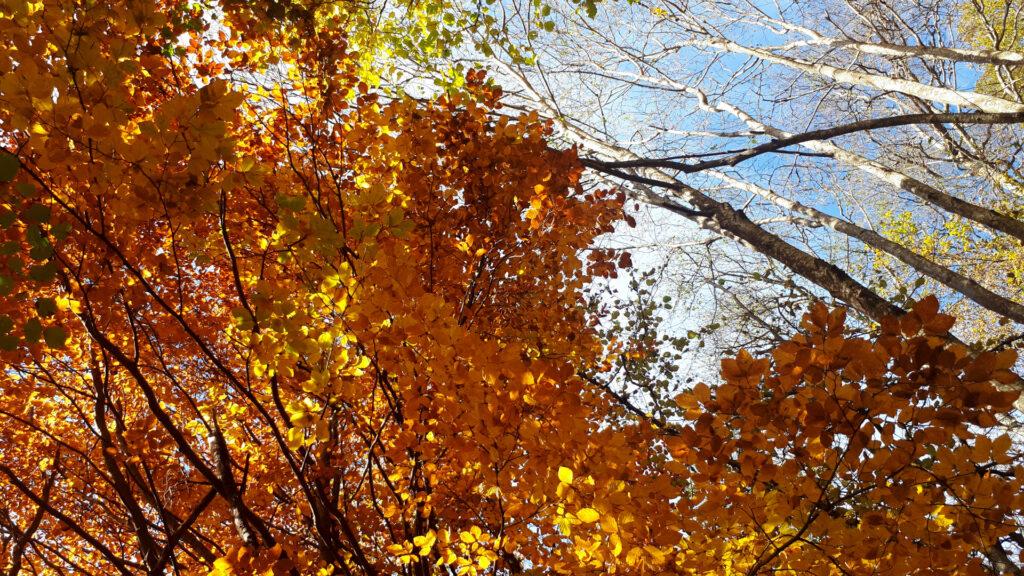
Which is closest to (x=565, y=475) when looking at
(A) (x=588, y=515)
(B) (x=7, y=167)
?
(A) (x=588, y=515)

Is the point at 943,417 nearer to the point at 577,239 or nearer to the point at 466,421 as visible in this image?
the point at 466,421

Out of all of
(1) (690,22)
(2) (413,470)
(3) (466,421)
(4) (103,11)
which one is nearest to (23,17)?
(4) (103,11)

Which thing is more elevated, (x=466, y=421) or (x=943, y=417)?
(x=943, y=417)

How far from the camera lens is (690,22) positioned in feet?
23.9

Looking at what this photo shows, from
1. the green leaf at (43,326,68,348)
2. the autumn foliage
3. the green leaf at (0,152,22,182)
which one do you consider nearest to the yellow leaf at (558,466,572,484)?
the autumn foliage

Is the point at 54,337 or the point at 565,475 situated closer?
the point at 54,337

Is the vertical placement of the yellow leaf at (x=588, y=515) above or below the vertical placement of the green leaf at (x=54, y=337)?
above

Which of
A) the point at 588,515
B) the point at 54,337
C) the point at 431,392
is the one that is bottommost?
the point at 54,337

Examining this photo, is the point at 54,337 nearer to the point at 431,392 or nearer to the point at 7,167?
the point at 7,167

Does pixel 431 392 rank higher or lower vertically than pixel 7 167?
higher

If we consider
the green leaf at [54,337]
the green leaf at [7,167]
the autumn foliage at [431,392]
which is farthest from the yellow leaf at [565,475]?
the green leaf at [7,167]

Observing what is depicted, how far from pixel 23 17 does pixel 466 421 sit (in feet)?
5.92

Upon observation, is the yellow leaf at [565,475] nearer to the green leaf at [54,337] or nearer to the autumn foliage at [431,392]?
the autumn foliage at [431,392]

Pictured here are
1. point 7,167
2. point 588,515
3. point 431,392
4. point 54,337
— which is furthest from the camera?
point 431,392
